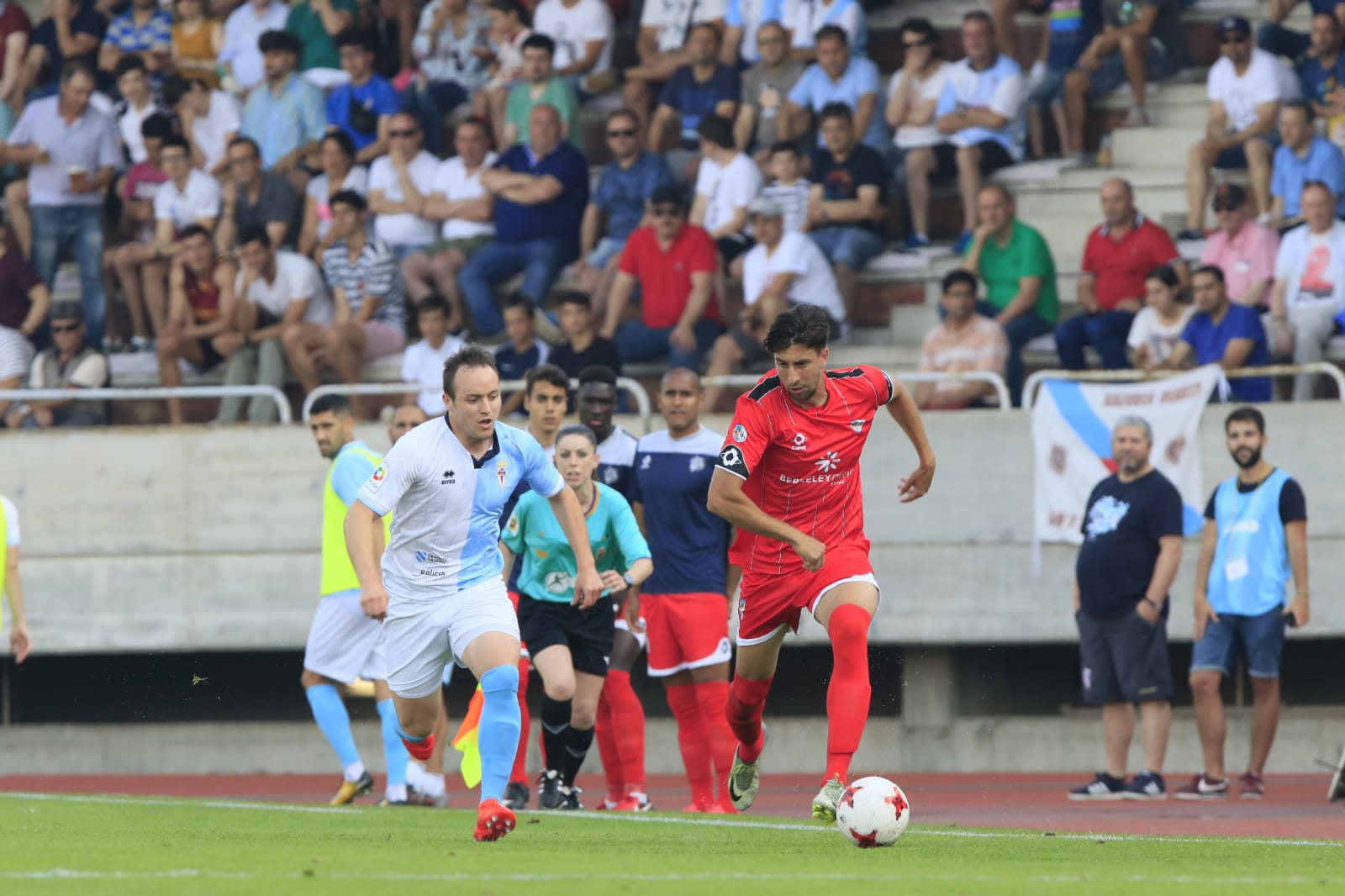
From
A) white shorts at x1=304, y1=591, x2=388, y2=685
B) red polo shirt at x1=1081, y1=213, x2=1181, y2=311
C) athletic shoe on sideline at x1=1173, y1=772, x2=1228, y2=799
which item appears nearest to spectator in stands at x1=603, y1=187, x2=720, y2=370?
red polo shirt at x1=1081, y1=213, x2=1181, y2=311

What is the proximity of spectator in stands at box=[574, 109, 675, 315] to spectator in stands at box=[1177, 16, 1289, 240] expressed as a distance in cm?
435

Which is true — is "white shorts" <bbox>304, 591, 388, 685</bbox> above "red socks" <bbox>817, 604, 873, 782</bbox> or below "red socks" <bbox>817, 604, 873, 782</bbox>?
below

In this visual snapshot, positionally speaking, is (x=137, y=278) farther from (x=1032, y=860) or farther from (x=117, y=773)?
(x=1032, y=860)

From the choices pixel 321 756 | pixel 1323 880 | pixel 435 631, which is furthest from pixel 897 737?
pixel 1323 880

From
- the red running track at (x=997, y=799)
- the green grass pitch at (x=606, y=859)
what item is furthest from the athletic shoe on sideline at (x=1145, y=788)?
the green grass pitch at (x=606, y=859)

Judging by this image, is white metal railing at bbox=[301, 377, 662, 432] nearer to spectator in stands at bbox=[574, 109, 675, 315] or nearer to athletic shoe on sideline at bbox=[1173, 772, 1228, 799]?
spectator in stands at bbox=[574, 109, 675, 315]

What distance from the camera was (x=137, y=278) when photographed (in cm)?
1783

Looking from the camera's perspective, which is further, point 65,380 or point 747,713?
point 65,380

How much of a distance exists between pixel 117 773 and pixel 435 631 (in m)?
9.41

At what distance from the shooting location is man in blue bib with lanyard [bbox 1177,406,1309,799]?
12.2 metres

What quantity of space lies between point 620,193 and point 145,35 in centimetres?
607

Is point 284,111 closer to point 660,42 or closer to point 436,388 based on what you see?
point 660,42

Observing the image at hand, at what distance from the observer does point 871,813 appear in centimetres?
735

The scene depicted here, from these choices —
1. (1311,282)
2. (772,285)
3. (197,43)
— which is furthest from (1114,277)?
(197,43)
